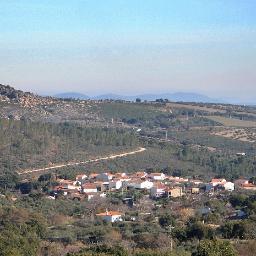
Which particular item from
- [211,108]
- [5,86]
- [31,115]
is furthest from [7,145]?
[211,108]

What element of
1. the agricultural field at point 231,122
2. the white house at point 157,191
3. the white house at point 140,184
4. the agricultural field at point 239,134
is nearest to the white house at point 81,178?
the white house at point 140,184

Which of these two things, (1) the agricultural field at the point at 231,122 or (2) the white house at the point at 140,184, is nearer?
(2) the white house at the point at 140,184

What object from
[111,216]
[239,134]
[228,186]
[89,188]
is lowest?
[89,188]

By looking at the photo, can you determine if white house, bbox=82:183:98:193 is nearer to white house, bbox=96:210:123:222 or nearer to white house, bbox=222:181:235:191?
white house, bbox=222:181:235:191

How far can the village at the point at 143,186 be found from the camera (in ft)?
152

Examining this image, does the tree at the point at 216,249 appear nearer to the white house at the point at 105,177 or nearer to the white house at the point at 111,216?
the white house at the point at 111,216

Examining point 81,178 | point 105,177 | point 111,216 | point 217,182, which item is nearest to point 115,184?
point 105,177

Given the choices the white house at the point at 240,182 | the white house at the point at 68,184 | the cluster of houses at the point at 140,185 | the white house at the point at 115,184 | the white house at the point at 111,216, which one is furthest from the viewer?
the white house at the point at 115,184

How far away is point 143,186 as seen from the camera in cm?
4966

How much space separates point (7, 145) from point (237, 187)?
18.2 m

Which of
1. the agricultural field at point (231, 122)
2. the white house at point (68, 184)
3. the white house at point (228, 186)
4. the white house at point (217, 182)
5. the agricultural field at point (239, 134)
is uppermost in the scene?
the agricultural field at point (231, 122)

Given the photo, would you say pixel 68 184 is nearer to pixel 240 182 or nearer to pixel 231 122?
pixel 240 182

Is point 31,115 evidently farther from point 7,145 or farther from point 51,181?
point 51,181

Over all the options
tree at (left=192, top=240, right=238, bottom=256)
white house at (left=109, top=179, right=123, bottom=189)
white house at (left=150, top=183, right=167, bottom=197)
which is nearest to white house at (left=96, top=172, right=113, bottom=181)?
white house at (left=109, top=179, right=123, bottom=189)
